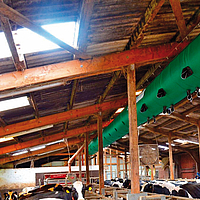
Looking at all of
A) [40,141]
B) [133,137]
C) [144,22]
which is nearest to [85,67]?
[144,22]

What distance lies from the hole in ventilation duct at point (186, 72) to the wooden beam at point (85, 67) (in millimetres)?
1346

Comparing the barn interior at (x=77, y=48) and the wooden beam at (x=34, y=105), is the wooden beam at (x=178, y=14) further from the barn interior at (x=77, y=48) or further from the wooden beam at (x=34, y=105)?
the wooden beam at (x=34, y=105)

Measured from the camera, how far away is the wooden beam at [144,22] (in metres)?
5.16

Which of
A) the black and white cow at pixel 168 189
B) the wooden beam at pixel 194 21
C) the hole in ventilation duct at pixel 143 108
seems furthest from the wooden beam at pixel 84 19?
the black and white cow at pixel 168 189

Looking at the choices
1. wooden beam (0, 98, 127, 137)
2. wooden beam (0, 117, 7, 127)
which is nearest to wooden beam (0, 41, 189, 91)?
wooden beam (0, 117, 7, 127)

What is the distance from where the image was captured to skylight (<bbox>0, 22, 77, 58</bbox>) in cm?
514

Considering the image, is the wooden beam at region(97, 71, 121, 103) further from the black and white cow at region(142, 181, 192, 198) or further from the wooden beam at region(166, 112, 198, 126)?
the wooden beam at region(166, 112, 198, 126)

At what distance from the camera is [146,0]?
519cm

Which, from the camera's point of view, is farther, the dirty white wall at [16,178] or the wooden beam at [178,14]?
the dirty white wall at [16,178]

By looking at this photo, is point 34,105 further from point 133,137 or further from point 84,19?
point 84,19

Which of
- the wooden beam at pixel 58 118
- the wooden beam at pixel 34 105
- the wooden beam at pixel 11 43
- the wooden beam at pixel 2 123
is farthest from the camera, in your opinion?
the wooden beam at pixel 58 118

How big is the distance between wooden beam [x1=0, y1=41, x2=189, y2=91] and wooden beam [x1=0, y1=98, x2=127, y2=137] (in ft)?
12.4

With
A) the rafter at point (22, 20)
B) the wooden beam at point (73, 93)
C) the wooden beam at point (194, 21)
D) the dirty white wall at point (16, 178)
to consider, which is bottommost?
the dirty white wall at point (16, 178)

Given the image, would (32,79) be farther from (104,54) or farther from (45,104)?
(45,104)
